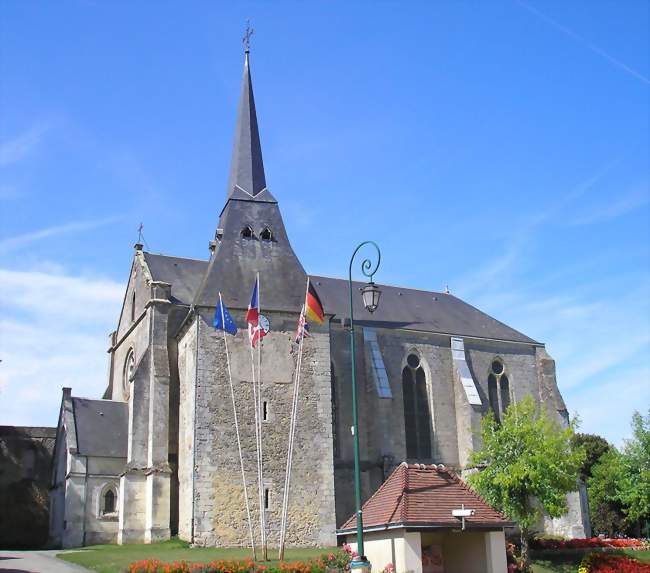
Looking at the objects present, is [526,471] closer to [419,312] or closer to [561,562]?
[561,562]

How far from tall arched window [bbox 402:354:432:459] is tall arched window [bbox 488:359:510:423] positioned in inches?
158

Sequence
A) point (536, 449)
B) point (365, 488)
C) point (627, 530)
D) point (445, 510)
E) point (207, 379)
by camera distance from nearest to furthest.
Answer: point (445, 510)
point (536, 449)
point (207, 379)
point (365, 488)
point (627, 530)

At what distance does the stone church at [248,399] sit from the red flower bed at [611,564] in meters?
8.39

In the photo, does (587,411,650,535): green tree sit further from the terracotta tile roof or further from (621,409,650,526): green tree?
the terracotta tile roof

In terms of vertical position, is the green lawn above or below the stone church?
below

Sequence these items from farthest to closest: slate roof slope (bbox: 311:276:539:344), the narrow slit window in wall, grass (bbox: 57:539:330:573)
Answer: slate roof slope (bbox: 311:276:539:344) → the narrow slit window in wall → grass (bbox: 57:539:330:573)

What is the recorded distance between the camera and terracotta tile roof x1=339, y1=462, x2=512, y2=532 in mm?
18656

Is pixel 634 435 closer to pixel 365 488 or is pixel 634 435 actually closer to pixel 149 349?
pixel 365 488

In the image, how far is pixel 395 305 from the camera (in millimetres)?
37969

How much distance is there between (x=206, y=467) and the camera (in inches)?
1002

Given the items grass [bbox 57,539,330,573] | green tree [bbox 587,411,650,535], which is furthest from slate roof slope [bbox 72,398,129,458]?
green tree [bbox 587,411,650,535]

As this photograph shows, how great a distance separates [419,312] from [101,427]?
54.2ft

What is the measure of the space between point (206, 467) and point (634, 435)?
70.5ft

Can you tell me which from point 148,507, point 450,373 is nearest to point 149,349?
point 148,507
